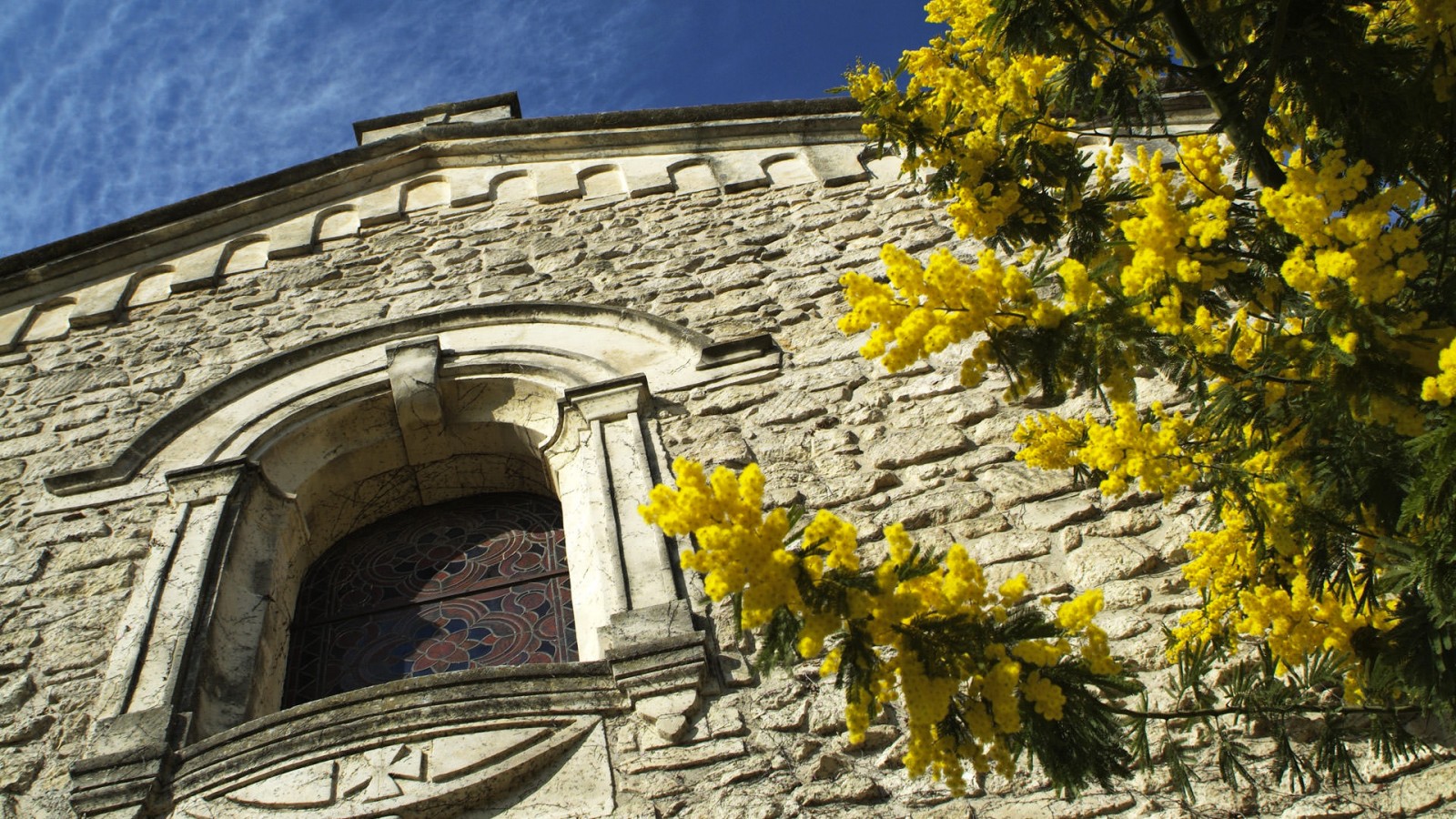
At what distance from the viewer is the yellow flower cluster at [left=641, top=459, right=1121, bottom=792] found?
7.58ft

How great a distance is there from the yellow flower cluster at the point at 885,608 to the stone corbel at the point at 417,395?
3.37 metres

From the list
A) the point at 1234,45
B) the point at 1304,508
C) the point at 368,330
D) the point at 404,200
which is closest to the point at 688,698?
the point at 1304,508

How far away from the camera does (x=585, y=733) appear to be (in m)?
3.72

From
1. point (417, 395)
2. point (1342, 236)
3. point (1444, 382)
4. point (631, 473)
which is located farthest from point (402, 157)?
point (1444, 382)

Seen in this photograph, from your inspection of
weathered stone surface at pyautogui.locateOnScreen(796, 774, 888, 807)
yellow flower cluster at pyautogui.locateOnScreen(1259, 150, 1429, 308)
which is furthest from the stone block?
yellow flower cluster at pyautogui.locateOnScreen(1259, 150, 1429, 308)

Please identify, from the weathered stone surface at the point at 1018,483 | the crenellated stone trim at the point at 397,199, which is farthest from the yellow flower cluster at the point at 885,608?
the crenellated stone trim at the point at 397,199

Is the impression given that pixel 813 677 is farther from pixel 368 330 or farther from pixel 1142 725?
pixel 368 330

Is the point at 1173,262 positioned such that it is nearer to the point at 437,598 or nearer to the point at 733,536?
the point at 733,536

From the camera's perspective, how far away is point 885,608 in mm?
2402

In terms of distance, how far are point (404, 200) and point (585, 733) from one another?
4544 mm

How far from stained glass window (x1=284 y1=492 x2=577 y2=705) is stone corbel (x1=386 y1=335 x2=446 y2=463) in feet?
1.25

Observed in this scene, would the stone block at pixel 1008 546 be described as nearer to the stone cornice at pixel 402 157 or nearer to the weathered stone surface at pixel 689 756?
the weathered stone surface at pixel 689 756

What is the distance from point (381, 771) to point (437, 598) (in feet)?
4.84

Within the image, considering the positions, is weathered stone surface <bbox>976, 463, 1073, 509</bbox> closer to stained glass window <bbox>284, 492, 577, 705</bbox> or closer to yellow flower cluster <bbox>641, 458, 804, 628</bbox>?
stained glass window <bbox>284, 492, 577, 705</bbox>
